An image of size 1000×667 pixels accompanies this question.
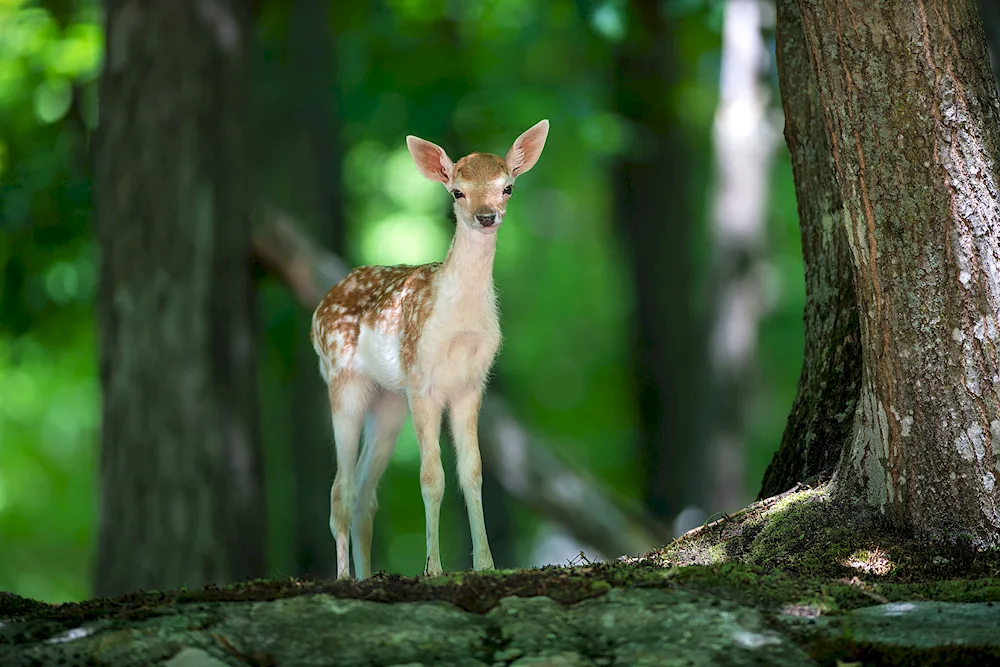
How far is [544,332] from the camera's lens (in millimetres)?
25859

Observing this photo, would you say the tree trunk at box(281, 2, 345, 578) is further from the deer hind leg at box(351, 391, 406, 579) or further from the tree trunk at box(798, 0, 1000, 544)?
the tree trunk at box(798, 0, 1000, 544)

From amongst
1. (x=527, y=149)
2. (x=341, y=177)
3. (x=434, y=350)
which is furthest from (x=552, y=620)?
(x=341, y=177)

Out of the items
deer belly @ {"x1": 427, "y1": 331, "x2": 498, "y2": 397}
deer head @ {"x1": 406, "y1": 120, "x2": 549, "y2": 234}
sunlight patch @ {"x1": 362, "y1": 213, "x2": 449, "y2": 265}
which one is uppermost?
sunlight patch @ {"x1": 362, "y1": 213, "x2": 449, "y2": 265}

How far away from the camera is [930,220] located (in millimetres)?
5234

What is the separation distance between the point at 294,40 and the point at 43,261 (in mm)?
4280

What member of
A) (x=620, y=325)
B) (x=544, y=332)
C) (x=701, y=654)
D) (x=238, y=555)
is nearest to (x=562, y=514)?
(x=238, y=555)

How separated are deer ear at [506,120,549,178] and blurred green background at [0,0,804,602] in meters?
3.29

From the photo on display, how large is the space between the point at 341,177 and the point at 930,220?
10.5 m

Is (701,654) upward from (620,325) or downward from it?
downward

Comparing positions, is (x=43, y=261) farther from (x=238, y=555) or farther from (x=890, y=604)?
(x=890, y=604)

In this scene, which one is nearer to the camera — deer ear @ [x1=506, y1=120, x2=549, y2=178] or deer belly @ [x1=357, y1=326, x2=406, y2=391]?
deer ear @ [x1=506, y1=120, x2=549, y2=178]

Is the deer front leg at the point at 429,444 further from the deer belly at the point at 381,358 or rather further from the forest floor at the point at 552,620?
the forest floor at the point at 552,620

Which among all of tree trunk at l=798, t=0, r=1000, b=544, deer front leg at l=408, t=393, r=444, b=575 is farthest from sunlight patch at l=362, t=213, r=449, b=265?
tree trunk at l=798, t=0, r=1000, b=544

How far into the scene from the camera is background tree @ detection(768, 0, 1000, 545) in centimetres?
523
